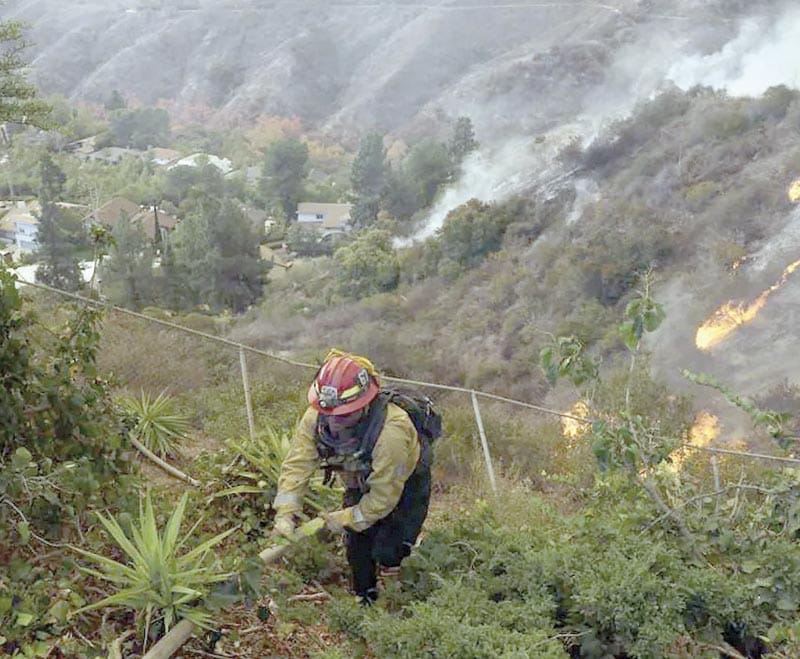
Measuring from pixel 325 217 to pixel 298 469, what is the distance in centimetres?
4852

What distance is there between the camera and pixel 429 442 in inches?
156

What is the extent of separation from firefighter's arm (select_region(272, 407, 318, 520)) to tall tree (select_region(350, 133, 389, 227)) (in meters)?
43.2

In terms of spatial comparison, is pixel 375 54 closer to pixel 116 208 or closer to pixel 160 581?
pixel 116 208

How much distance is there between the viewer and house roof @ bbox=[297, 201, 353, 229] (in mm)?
50594

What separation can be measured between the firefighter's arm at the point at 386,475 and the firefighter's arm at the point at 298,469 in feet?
0.73

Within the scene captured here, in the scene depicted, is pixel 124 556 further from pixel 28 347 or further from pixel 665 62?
pixel 665 62

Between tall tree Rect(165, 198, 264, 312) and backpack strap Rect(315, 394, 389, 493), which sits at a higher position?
backpack strap Rect(315, 394, 389, 493)

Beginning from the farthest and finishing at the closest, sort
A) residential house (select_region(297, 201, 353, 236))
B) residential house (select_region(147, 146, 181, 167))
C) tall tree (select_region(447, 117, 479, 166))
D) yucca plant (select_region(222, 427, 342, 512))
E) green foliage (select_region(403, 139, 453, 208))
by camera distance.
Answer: residential house (select_region(147, 146, 181, 167))
tall tree (select_region(447, 117, 479, 166))
residential house (select_region(297, 201, 353, 236))
green foliage (select_region(403, 139, 453, 208))
yucca plant (select_region(222, 427, 342, 512))

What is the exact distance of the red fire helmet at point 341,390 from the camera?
11.8 feet

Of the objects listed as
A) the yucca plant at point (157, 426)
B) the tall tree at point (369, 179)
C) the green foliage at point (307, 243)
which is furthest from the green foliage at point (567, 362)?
the green foliage at point (307, 243)

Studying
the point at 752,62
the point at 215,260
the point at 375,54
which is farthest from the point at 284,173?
the point at 375,54

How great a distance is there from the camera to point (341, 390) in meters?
3.59

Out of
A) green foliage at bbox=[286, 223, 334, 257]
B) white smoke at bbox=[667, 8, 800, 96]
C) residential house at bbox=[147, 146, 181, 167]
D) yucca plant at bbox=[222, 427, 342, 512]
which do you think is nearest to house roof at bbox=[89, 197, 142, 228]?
Result: green foliage at bbox=[286, 223, 334, 257]

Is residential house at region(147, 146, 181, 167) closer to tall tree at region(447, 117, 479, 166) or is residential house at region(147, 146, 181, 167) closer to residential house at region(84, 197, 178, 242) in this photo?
residential house at region(84, 197, 178, 242)
